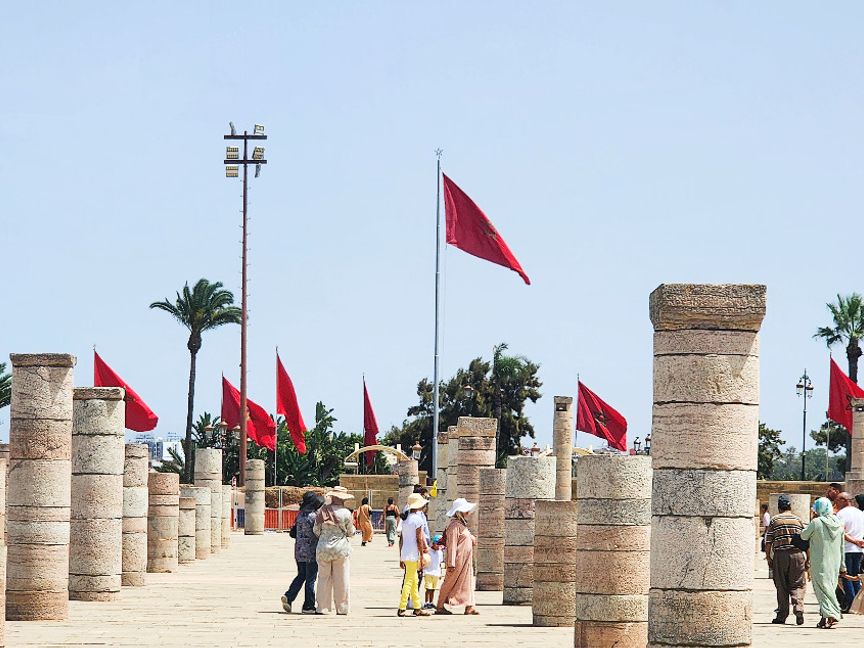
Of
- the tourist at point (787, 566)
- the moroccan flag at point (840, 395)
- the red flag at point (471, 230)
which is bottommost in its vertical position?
the tourist at point (787, 566)

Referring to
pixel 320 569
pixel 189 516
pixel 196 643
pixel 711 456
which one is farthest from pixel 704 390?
pixel 189 516

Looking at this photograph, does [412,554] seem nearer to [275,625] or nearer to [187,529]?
[275,625]

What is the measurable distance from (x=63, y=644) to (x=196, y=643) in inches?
43.5

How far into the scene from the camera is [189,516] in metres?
29.2

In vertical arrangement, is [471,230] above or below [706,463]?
above

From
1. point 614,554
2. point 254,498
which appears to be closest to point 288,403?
point 254,498

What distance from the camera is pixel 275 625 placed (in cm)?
1562

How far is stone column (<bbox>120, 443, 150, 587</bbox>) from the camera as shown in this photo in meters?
21.0

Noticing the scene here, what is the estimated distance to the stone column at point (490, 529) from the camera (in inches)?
854

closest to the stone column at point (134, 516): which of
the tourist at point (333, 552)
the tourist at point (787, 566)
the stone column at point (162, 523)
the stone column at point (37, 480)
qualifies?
the stone column at point (162, 523)

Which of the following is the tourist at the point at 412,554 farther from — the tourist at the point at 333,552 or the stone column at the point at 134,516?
the stone column at the point at 134,516

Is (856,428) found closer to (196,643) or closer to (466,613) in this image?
(466,613)

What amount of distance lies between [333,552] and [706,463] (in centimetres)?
700

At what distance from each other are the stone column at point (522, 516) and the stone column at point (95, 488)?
4.48 m
